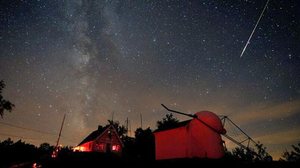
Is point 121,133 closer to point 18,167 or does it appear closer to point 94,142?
point 94,142

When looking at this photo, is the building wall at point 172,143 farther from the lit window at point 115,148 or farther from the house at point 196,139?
the lit window at point 115,148

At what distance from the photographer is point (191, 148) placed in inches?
721

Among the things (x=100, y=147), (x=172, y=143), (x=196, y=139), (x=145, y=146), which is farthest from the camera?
(x=145, y=146)

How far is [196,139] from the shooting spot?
1866 cm

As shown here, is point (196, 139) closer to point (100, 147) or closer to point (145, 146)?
point (100, 147)

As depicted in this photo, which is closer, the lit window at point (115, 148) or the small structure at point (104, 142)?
the small structure at point (104, 142)

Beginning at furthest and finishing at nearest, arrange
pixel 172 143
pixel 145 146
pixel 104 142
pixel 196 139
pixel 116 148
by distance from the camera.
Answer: pixel 145 146
pixel 116 148
pixel 104 142
pixel 172 143
pixel 196 139

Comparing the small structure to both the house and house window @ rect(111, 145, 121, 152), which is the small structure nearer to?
house window @ rect(111, 145, 121, 152)

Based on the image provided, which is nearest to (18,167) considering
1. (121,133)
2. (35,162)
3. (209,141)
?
(35,162)

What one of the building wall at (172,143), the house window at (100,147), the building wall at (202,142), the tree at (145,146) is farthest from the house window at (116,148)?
the building wall at (202,142)

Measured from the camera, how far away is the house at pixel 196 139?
1848 cm

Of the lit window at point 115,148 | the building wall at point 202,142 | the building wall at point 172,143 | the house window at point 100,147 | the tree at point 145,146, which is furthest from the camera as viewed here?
the tree at point 145,146

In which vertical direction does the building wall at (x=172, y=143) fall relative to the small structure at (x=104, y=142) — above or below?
below

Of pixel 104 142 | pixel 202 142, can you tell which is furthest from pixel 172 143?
pixel 104 142
